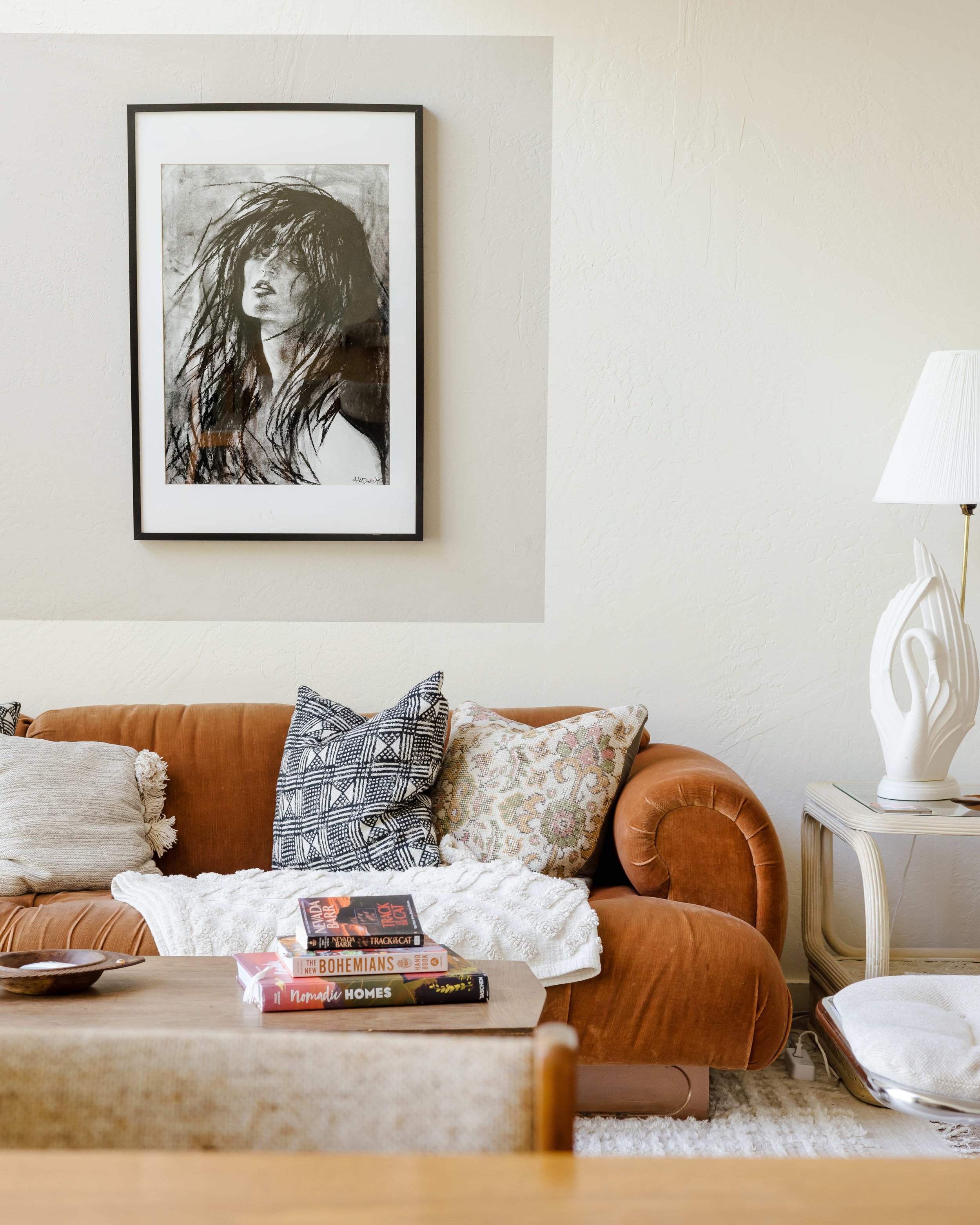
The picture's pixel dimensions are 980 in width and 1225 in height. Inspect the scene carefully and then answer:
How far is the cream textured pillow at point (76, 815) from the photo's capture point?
239 cm

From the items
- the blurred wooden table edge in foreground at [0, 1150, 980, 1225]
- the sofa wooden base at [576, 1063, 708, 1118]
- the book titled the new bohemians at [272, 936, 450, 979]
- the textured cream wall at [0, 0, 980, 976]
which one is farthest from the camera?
the textured cream wall at [0, 0, 980, 976]

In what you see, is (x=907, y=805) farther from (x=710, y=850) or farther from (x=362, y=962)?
(x=362, y=962)

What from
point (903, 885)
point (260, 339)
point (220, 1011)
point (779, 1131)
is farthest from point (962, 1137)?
point (260, 339)

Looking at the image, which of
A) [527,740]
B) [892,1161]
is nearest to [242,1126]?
[892,1161]

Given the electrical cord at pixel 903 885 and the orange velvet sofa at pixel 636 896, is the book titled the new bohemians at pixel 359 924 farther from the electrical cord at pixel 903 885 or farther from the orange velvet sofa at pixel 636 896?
the electrical cord at pixel 903 885

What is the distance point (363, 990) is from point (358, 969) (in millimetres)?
39

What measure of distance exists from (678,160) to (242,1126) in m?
2.90

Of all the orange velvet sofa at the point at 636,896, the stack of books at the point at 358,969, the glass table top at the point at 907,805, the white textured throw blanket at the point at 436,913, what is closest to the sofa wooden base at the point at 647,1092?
the orange velvet sofa at the point at 636,896

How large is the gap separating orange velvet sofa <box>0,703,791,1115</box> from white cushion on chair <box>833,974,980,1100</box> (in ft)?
1.10

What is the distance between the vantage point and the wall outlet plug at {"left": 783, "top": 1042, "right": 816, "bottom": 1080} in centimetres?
239

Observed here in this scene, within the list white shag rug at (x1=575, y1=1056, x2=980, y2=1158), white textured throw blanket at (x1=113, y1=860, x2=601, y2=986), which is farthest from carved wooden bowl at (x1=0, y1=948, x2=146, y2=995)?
white shag rug at (x1=575, y1=1056, x2=980, y2=1158)

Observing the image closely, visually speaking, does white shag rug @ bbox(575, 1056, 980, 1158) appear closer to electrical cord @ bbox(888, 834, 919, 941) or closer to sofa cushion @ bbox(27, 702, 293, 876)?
electrical cord @ bbox(888, 834, 919, 941)

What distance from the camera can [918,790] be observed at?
Result: 2486mm

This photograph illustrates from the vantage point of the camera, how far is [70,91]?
9.73 feet
